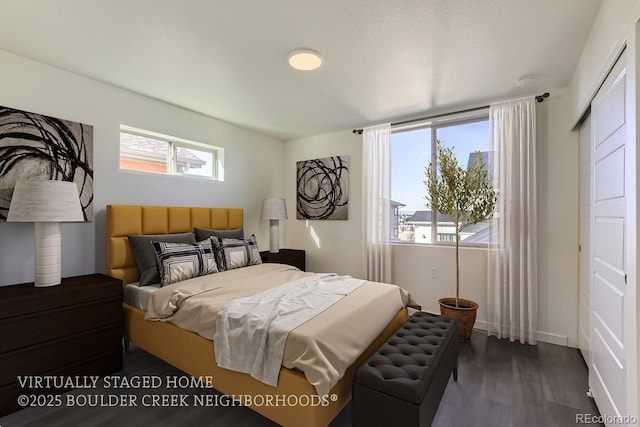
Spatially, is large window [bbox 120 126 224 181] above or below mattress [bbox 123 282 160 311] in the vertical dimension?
above

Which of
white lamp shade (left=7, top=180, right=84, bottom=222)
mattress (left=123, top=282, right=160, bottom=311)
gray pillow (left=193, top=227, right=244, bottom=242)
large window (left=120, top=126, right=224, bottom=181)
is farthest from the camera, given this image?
gray pillow (left=193, top=227, right=244, bottom=242)

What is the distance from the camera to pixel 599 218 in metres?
1.85

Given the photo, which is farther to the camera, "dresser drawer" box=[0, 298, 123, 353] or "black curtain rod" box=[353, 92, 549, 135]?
"black curtain rod" box=[353, 92, 549, 135]

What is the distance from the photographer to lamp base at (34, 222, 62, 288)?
6.88 feet

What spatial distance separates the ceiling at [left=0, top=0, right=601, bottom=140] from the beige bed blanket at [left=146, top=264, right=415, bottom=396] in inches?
73.9

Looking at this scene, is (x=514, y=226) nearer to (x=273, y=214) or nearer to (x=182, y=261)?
(x=273, y=214)

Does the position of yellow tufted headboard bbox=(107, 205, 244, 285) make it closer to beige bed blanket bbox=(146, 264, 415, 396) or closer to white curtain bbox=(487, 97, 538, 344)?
beige bed blanket bbox=(146, 264, 415, 396)

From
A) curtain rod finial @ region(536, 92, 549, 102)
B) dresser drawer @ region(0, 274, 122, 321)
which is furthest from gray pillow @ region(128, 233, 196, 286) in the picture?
curtain rod finial @ region(536, 92, 549, 102)

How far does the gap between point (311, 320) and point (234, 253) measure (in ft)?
5.52

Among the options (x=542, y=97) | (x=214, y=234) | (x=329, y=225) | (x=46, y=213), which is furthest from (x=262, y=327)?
(x=542, y=97)

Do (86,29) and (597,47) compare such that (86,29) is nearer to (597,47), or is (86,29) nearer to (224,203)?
(224,203)

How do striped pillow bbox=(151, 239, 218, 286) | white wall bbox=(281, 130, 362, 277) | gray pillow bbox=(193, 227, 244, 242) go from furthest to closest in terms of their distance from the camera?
white wall bbox=(281, 130, 362, 277) → gray pillow bbox=(193, 227, 244, 242) → striped pillow bbox=(151, 239, 218, 286)

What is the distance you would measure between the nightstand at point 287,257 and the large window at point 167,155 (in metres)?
1.24

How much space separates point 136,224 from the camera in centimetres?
286
